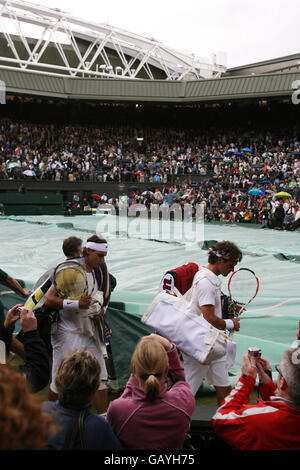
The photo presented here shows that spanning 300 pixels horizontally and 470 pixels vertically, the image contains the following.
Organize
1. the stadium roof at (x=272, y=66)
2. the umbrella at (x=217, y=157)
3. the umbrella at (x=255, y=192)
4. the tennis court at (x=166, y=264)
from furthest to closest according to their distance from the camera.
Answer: the stadium roof at (x=272, y=66) → the umbrella at (x=217, y=157) → the umbrella at (x=255, y=192) → the tennis court at (x=166, y=264)

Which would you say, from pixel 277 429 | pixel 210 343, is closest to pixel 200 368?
pixel 210 343

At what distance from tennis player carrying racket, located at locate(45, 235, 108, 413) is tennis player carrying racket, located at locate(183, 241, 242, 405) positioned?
29.2 inches

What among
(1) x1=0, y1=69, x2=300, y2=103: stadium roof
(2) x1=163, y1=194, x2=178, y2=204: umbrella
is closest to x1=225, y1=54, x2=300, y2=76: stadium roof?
(1) x1=0, y1=69, x2=300, y2=103: stadium roof

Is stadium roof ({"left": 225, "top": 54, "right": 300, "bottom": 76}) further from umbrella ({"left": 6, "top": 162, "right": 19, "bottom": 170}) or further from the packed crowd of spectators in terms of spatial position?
umbrella ({"left": 6, "top": 162, "right": 19, "bottom": 170})

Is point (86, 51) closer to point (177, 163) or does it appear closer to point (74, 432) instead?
point (177, 163)

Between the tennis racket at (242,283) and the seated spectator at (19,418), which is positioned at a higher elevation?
the seated spectator at (19,418)

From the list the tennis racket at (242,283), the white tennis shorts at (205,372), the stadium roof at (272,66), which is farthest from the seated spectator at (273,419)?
the stadium roof at (272,66)

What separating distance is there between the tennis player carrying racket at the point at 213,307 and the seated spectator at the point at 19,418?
2.13 meters

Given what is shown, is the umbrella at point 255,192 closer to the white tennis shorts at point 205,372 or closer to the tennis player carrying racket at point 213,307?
the tennis player carrying racket at point 213,307

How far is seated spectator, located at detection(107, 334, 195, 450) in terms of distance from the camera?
2.27 m

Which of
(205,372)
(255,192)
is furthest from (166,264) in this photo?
(255,192)

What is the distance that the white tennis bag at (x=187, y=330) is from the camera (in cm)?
330

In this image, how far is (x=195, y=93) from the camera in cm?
3772

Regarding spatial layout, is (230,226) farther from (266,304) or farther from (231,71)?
(231,71)
